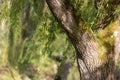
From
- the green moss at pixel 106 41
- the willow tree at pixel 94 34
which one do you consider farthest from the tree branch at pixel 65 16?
the green moss at pixel 106 41

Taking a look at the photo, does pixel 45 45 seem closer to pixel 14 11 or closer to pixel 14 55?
pixel 14 11

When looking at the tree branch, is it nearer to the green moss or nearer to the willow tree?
the willow tree

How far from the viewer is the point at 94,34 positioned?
386 centimetres

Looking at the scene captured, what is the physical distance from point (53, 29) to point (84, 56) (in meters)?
0.93

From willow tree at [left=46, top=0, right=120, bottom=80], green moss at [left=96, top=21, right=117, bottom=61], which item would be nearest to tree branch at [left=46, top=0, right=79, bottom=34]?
willow tree at [left=46, top=0, right=120, bottom=80]

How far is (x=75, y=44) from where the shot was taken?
12.4 feet

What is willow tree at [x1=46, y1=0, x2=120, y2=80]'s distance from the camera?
12.2 feet

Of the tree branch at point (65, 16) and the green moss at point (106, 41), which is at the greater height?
the tree branch at point (65, 16)

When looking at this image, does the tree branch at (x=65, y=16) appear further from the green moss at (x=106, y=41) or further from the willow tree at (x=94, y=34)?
the green moss at (x=106, y=41)

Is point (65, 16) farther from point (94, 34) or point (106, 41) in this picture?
point (106, 41)

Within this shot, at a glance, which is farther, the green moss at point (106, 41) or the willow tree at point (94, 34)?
the green moss at point (106, 41)

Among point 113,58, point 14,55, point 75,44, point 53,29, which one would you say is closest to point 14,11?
point 53,29

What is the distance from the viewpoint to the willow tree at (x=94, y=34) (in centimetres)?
371

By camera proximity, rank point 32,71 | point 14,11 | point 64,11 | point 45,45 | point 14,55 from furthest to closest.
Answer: point 32,71
point 14,55
point 45,45
point 14,11
point 64,11
